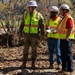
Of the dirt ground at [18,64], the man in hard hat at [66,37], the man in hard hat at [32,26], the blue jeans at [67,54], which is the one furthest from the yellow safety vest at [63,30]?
the dirt ground at [18,64]

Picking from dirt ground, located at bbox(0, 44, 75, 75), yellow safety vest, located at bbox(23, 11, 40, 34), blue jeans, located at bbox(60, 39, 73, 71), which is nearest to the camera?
blue jeans, located at bbox(60, 39, 73, 71)

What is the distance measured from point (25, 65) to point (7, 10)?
4907 millimetres

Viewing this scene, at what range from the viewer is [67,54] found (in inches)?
309

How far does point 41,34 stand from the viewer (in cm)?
862

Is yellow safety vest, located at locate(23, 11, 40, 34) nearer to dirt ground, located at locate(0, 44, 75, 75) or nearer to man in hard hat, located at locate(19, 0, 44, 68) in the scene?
man in hard hat, located at locate(19, 0, 44, 68)

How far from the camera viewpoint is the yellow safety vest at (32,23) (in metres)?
8.38

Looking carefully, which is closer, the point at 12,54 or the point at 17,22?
the point at 12,54

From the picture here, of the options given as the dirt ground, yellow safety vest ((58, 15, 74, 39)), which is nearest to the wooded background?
the dirt ground

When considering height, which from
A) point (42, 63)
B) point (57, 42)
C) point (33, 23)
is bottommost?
point (42, 63)

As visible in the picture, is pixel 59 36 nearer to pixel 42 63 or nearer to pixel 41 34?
pixel 41 34

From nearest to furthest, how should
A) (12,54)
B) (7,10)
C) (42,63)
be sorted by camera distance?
(42,63)
(12,54)
(7,10)

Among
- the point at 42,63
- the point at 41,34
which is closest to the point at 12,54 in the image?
the point at 42,63

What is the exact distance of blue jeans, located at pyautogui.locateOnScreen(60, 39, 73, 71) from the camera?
25.5 feet

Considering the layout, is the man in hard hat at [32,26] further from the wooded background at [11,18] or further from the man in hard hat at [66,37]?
the wooded background at [11,18]
